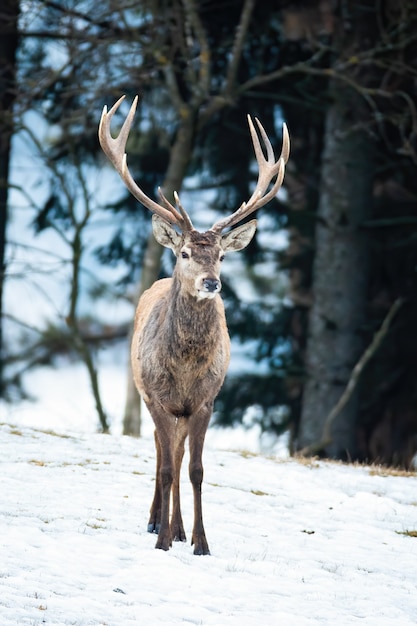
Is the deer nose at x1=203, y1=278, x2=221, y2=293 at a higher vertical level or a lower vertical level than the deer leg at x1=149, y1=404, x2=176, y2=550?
higher

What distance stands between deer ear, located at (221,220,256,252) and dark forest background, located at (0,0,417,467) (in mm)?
5658

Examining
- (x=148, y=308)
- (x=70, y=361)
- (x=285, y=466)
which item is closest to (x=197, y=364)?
(x=148, y=308)

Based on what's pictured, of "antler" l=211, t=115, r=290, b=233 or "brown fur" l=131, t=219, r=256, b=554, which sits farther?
"antler" l=211, t=115, r=290, b=233

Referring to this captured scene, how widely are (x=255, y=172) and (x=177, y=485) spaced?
9433 mm

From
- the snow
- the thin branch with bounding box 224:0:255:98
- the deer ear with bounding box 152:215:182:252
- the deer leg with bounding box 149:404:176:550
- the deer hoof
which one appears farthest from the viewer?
the thin branch with bounding box 224:0:255:98

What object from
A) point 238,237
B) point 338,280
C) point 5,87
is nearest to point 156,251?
point 338,280

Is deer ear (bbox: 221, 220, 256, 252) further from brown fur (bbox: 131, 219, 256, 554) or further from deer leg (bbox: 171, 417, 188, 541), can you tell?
deer leg (bbox: 171, 417, 188, 541)

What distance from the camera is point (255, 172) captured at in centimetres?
1542

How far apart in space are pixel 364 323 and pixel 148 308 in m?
6.79

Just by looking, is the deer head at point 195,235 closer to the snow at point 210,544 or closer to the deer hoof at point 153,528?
the deer hoof at point 153,528

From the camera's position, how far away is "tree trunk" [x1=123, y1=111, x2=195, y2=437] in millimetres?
12695

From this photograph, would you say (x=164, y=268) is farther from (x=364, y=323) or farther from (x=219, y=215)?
(x=364, y=323)

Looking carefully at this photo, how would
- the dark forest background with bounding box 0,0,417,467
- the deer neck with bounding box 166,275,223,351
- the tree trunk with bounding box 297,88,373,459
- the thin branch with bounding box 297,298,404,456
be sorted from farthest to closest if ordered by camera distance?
the tree trunk with bounding box 297,88,373,459, the dark forest background with bounding box 0,0,417,467, the thin branch with bounding box 297,298,404,456, the deer neck with bounding box 166,275,223,351

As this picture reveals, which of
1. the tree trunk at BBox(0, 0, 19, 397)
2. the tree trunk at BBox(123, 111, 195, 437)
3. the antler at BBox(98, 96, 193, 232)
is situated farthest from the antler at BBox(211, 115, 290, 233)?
the tree trunk at BBox(0, 0, 19, 397)
